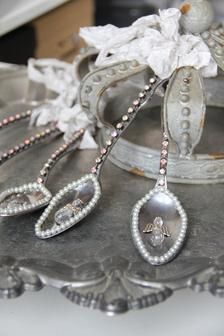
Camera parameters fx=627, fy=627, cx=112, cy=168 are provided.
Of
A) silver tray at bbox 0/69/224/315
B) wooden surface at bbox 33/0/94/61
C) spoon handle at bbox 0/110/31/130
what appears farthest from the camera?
wooden surface at bbox 33/0/94/61

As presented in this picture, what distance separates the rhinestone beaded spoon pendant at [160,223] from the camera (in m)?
0.48

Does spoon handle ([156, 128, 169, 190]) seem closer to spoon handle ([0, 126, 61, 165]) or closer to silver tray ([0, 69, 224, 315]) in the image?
silver tray ([0, 69, 224, 315])

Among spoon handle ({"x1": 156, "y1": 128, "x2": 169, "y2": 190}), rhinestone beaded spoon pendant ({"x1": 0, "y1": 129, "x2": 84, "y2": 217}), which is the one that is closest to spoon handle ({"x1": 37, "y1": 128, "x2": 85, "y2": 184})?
rhinestone beaded spoon pendant ({"x1": 0, "y1": 129, "x2": 84, "y2": 217})

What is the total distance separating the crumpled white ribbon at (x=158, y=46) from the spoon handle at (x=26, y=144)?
10 centimetres

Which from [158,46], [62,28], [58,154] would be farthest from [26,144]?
[62,28]

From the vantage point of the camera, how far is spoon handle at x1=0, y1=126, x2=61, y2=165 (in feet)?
1.98

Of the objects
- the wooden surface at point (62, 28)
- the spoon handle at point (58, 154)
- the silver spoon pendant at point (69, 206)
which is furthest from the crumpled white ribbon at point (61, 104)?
the wooden surface at point (62, 28)

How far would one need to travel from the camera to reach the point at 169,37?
0.59 metres

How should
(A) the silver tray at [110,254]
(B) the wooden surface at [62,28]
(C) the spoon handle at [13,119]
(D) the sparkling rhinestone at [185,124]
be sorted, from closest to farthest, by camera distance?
(A) the silver tray at [110,254]
(D) the sparkling rhinestone at [185,124]
(C) the spoon handle at [13,119]
(B) the wooden surface at [62,28]

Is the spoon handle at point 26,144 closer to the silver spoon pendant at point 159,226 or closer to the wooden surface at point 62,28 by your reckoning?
the silver spoon pendant at point 159,226

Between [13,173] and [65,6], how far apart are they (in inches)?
30.5

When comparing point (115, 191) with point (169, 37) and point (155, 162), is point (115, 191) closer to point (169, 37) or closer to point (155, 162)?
point (155, 162)

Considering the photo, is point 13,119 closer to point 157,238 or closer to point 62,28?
point 157,238

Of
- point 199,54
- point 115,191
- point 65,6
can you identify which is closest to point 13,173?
point 115,191
